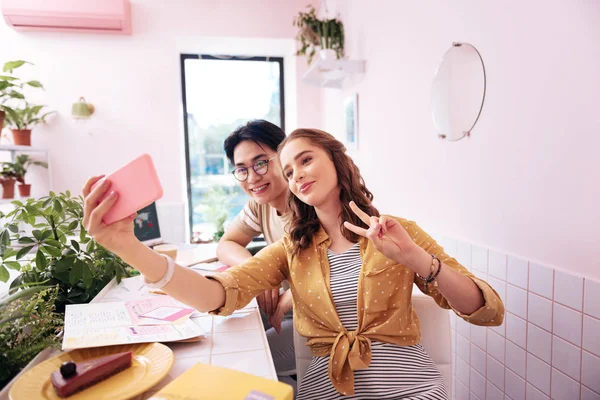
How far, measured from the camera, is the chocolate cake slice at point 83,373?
68cm

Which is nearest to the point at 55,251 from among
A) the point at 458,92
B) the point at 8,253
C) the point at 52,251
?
the point at 52,251

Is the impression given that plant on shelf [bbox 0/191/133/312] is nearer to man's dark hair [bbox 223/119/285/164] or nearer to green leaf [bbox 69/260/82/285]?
green leaf [bbox 69/260/82/285]

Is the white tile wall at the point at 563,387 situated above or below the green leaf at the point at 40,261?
below

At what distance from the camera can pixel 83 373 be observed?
705mm

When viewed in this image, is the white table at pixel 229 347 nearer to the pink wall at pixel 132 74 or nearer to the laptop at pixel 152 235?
the laptop at pixel 152 235

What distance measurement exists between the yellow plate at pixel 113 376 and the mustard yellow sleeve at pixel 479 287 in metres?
0.72

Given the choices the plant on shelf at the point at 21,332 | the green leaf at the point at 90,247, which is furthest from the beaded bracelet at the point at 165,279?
the green leaf at the point at 90,247

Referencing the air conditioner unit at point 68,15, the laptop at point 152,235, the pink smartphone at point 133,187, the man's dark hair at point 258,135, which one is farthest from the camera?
the air conditioner unit at point 68,15

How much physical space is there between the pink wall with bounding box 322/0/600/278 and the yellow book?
99 centimetres

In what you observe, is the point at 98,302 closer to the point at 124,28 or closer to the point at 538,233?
the point at 538,233

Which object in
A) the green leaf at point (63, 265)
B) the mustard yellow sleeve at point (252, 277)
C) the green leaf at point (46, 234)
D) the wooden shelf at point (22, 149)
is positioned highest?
the wooden shelf at point (22, 149)

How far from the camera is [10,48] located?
319 centimetres

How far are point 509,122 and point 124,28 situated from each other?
10.1 feet

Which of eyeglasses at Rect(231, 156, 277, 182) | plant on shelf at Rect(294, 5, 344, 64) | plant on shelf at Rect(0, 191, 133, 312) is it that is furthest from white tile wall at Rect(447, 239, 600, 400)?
plant on shelf at Rect(294, 5, 344, 64)
